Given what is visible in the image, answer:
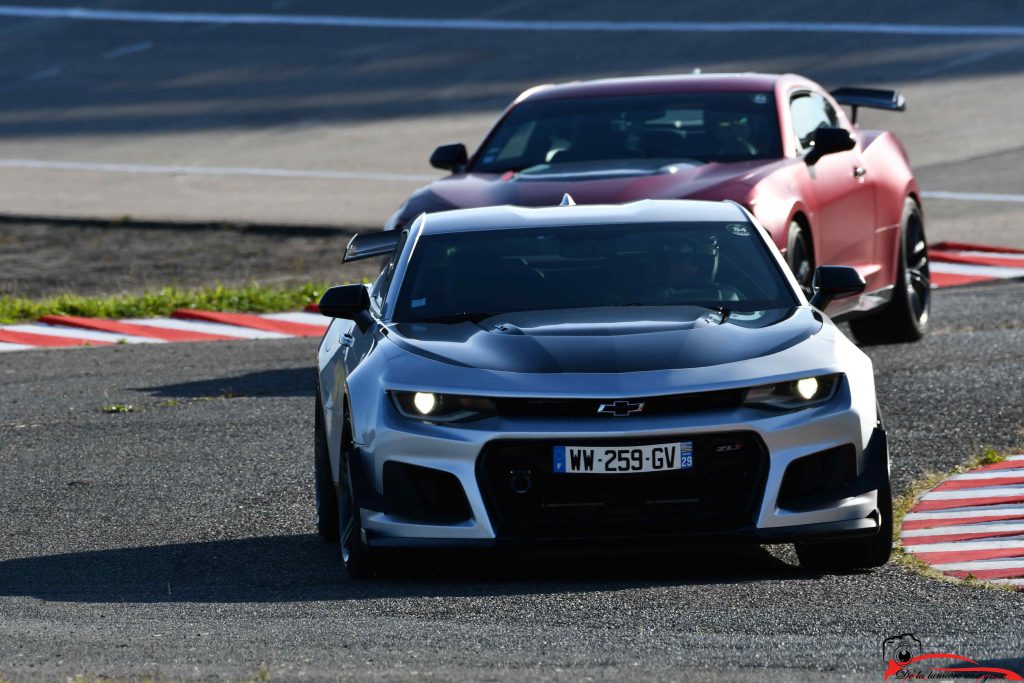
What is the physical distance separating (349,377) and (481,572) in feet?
2.80

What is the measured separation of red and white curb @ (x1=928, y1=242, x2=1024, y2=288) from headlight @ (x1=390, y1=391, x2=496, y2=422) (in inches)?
404

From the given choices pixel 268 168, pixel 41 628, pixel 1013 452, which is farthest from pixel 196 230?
pixel 41 628

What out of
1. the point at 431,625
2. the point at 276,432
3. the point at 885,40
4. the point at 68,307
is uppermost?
the point at 431,625

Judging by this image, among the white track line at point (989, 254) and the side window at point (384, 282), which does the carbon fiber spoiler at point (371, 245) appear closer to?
the side window at point (384, 282)

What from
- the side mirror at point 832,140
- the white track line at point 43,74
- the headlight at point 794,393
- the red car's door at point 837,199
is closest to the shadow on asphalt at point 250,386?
the red car's door at point 837,199

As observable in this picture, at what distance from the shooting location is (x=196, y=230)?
21.3m

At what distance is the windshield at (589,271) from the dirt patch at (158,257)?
942 centimetres

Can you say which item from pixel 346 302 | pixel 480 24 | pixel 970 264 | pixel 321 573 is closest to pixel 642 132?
pixel 346 302

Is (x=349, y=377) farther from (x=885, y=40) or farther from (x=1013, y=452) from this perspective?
(x=885, y=40)

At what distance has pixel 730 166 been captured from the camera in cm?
1161

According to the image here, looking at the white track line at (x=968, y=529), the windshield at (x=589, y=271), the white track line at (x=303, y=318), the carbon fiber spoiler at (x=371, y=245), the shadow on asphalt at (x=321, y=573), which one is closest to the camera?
the shadow on asphalt at (x=321, y=573)

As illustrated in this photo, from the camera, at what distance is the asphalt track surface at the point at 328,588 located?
5797mm

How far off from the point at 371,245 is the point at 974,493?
115 inches

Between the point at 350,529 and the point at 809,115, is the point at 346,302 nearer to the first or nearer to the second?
the point at 350,529
